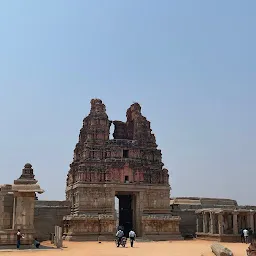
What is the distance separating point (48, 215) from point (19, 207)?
13.6 m

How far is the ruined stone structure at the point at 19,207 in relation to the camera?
2803 cm

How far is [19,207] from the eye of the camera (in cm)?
2836

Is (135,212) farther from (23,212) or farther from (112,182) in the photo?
(23,212)

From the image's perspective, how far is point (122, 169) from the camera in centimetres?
4209

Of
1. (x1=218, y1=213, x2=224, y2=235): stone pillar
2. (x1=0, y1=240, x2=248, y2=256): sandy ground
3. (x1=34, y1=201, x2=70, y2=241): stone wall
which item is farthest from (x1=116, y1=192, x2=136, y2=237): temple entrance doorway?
(x1=0, y1=240, x2=248, y2=256): sandy ground

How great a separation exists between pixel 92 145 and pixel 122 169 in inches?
169

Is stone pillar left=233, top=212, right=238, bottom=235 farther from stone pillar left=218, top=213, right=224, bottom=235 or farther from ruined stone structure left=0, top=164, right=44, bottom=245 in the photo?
ruined stone structure left=0, top=164, right=44, bottom=245

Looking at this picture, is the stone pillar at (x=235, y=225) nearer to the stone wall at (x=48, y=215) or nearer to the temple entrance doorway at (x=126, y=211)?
the temple entrance doorway at (x=126, y=211)

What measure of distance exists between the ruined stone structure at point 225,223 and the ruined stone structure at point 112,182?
3203 millimetres

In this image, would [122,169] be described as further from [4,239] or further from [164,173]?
[4,239]

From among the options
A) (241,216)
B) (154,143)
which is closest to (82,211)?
(154,143)

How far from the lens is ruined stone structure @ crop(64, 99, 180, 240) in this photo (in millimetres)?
39594

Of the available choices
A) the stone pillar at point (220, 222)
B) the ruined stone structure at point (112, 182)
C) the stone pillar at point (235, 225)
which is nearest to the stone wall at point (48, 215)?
the ruined stone structure at point (112, 182)

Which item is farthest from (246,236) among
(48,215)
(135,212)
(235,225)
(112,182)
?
(48,215)
